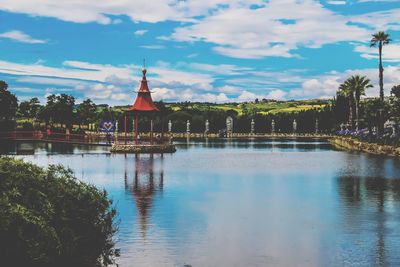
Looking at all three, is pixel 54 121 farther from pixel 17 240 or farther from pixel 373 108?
pixel 17 240

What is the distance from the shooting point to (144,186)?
127ft

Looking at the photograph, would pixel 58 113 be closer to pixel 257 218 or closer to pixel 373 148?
pixel 373 148

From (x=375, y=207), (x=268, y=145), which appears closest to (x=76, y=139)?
A: (x=268, y=145)

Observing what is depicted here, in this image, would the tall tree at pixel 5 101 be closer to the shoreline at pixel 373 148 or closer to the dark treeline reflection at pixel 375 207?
the shoreline at pixel 373 148

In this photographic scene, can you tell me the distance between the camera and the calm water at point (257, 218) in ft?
60.9

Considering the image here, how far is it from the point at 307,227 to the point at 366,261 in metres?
5.78

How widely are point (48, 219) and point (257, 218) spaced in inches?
563

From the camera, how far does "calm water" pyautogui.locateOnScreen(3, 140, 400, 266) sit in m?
18.6

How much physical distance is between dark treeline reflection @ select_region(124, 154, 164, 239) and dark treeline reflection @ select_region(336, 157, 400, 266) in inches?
310

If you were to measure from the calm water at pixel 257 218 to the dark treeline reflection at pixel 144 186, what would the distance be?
0.05m

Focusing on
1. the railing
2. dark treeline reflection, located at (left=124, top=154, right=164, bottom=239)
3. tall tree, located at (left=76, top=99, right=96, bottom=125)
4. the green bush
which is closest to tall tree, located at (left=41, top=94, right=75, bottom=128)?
tall tree, located at (left=76, top=99, right=96, bottom=125)

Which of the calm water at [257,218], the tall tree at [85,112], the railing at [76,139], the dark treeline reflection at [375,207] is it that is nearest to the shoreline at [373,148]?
the dark treeline reflection at [375,207]

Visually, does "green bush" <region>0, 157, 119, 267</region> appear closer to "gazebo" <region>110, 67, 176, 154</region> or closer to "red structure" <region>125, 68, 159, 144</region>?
"gazebo" <region>110, 67, 176, 154</region>

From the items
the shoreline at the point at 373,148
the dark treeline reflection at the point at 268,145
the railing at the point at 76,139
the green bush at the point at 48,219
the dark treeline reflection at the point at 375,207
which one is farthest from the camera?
the dark treeline reflection at the point at 268,145
